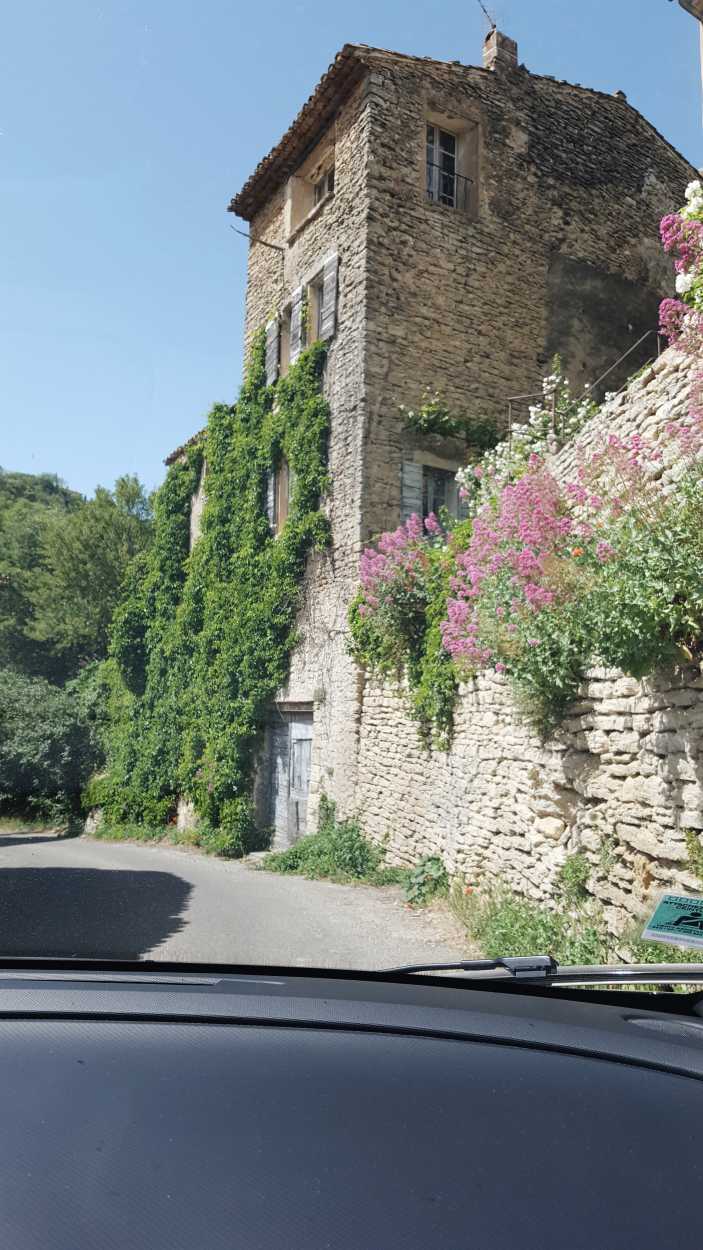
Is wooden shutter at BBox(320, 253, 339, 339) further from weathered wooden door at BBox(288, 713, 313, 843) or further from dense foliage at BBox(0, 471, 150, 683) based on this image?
dense foliage at BBox(0, 471, 150, 683)

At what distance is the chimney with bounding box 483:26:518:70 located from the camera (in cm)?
1213

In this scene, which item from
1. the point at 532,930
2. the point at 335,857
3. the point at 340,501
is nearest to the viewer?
the point at 532,930

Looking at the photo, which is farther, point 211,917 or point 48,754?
point 48,754

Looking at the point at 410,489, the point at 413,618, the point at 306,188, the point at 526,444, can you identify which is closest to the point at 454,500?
the point at 410,489

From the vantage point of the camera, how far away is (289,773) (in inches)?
472

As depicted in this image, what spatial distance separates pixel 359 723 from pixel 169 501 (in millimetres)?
7635

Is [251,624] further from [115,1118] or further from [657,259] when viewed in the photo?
[115,1118]

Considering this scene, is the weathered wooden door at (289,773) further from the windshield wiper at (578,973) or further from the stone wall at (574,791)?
the windshield wiper at (578,973)

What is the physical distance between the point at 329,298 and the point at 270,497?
3.04 m

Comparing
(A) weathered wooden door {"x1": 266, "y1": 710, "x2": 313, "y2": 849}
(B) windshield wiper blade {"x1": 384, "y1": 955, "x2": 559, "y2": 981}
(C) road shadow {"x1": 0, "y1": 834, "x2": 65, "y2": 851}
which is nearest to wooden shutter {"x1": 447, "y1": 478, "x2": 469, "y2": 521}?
(A) weathered wooden door {"x1": 266, "y1": 710, "x2": 313, "y2": 849}

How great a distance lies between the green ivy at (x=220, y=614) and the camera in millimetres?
12062

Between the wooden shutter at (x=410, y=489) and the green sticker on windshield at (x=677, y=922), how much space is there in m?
9.77

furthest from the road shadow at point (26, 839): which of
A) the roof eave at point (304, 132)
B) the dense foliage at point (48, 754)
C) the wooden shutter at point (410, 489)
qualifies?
the roof eave at point (304, 132)

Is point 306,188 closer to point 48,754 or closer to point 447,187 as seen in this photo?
point 447,187
